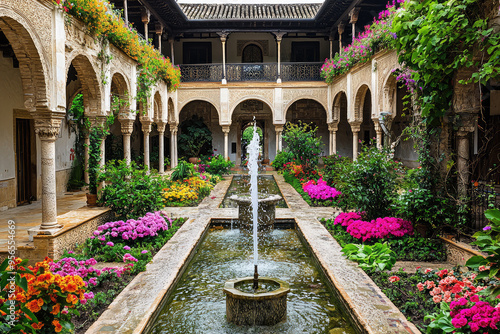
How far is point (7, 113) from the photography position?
891 cm

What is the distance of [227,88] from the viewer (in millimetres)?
19797

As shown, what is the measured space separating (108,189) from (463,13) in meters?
6.31

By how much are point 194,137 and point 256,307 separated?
18.1m

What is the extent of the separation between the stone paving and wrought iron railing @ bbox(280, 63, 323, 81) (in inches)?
506

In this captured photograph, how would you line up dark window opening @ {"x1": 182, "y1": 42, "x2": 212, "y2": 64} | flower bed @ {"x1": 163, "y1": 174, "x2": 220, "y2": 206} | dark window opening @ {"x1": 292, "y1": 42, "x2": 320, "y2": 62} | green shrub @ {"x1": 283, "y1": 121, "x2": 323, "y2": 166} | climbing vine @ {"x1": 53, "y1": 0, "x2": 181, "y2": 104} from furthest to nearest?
dark window opening @ {"x1": 292, "y1": 42, "x2": 320, "y2": 62}
dark window opening @ {"x1": 182, "y1": 42, "x2": 212, "y2": 64}
green shrub @ {"x1": 283, "y1": 121, "x2": 323, "y2": 166}
flower bed @ {"x1": 163, "y1": 174, "x2": 220, "y2": 206}
climbing vine @ {"x1": 53, "y1": 0, "x2": 181, "y2": 104}

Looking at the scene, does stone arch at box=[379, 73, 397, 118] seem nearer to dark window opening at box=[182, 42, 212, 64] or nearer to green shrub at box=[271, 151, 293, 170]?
green shrub at box=[271, 151, 293, 170]

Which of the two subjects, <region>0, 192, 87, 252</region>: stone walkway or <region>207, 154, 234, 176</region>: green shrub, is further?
<region>207, 154, 234, 176</region>: green shrub

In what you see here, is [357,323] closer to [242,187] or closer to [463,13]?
[463,13]

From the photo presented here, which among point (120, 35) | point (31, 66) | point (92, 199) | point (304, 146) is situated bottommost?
point (92, 199)

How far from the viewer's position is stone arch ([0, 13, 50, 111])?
5602 mm

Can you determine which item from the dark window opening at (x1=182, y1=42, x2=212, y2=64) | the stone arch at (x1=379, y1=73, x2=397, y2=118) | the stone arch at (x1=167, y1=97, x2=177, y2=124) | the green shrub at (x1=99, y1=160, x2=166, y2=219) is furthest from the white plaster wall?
the dark window opening at (x1=182, y1=42, x2=212, y2=64)

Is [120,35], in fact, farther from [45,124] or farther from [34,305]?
[34,305]

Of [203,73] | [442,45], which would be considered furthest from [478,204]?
[203,73]

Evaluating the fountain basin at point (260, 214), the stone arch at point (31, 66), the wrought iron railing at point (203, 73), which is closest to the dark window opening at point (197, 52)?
the wrought iron railing at point (203, 73)
